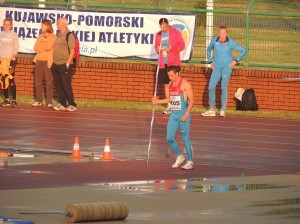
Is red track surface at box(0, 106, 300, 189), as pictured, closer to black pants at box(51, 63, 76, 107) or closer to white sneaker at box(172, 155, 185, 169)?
white sneaker at box(172, 155, 185, 169)

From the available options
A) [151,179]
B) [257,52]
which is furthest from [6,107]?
[151,179]

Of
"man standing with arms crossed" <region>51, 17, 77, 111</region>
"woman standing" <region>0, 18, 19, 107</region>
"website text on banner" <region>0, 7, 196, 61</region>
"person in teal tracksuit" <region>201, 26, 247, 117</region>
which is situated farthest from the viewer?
"website text on banner" <region>0, 7, 196, 61</region>

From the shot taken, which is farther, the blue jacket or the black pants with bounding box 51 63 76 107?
the black pants with bounding box 51 63 76 107

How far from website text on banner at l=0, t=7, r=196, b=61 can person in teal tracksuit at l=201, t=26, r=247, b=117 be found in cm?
226

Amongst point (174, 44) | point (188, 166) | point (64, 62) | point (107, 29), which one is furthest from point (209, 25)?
point (188, 166)

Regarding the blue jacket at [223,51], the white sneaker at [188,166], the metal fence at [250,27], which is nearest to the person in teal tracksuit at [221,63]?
the blue jacket at [223,51]

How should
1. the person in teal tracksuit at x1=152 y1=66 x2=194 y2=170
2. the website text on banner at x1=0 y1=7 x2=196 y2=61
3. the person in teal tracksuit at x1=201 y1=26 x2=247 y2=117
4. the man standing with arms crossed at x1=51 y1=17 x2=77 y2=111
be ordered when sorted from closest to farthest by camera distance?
the person in teal tracksuit at x1=152 y1=66 x2=194 y2=170 → the person in teal tracksuit at x1=201 y1=26 x2=247 y2=117 → the man standing with arms crossed at x1=51 y1=17 x2=77 y2=111 → the website text on banner at x1=0 y1=7 x2=196 y2=61

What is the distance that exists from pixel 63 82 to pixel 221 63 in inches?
138

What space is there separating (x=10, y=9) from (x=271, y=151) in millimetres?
11152

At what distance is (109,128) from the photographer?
79.8 ft

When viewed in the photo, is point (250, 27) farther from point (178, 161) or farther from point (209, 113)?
point (178, 161)

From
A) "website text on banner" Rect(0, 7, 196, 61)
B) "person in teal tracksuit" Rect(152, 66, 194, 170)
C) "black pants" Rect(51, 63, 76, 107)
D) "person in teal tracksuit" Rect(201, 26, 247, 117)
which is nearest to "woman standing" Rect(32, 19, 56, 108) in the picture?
"black pants" Rect(51, 63, 76, 107)

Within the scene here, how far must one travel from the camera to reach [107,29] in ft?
97.5

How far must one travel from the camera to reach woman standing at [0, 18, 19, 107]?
27766 mm
